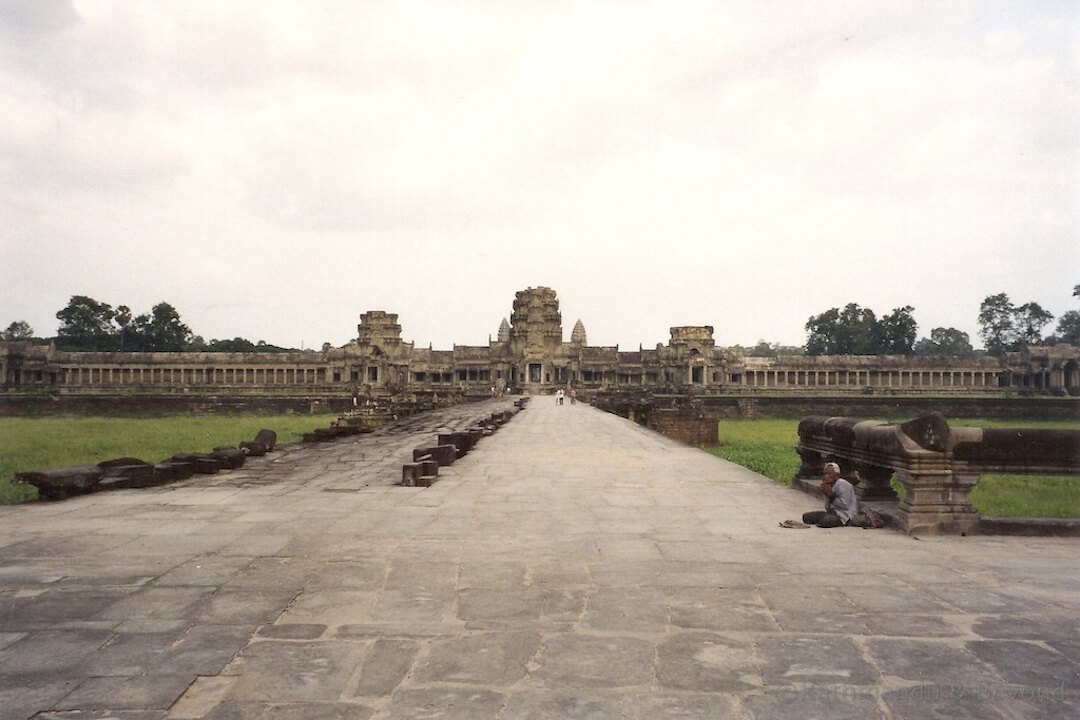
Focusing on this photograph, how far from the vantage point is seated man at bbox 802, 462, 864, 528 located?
6.52 meters

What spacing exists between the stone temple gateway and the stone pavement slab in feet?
197

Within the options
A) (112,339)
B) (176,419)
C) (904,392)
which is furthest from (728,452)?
(112,339)

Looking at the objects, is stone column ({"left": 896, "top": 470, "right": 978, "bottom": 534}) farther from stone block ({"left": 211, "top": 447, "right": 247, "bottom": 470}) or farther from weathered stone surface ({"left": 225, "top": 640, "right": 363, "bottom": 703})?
stone block ({"left": 211, "top": 447, "right": 247, "bottom": 470})

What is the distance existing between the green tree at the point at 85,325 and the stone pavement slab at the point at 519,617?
95.8m

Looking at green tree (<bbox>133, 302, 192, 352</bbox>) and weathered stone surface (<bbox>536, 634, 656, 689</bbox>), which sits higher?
green tree (<bbox>133, 302, 192, 352</bbox>)

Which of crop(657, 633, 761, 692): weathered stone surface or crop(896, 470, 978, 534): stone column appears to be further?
crop(896, 470, 978, 534): stone column

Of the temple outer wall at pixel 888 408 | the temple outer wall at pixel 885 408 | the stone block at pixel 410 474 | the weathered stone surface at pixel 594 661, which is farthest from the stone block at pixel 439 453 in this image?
the temple outer wall at pixel 888 408

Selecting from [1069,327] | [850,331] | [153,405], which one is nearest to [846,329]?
[850,331]

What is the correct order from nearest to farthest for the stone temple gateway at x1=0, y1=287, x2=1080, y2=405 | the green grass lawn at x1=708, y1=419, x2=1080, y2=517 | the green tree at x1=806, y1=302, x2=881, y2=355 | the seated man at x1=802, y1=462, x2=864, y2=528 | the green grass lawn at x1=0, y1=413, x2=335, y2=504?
the seated man at x1=802, y1=462, x2=864, y2=528, the green grass lawn at x1=708, y1=419, x2=1080, y2=517, the green grass lawn at x1=0, y1=413, x2=335, y2=504, the stone temple gateway at x1=0, y1=287, x2=1080, y2=405, the green tree at x1=806, y1=302, x2=881, y2=355

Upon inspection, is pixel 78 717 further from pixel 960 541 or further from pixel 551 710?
pixel 960 541

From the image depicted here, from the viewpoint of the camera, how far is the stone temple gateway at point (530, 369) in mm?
70938

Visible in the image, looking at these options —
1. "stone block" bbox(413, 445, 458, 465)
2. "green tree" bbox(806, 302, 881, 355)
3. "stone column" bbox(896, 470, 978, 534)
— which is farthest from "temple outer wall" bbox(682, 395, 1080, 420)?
"green tree" bbox(806, 302, 881, 355)

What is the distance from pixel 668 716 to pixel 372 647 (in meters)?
1.46

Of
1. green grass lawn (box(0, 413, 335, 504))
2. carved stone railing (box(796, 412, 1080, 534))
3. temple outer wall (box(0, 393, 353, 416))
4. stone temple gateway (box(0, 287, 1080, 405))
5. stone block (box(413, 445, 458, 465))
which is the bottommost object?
green grass lawn (box(0, 413, 335, 504))
